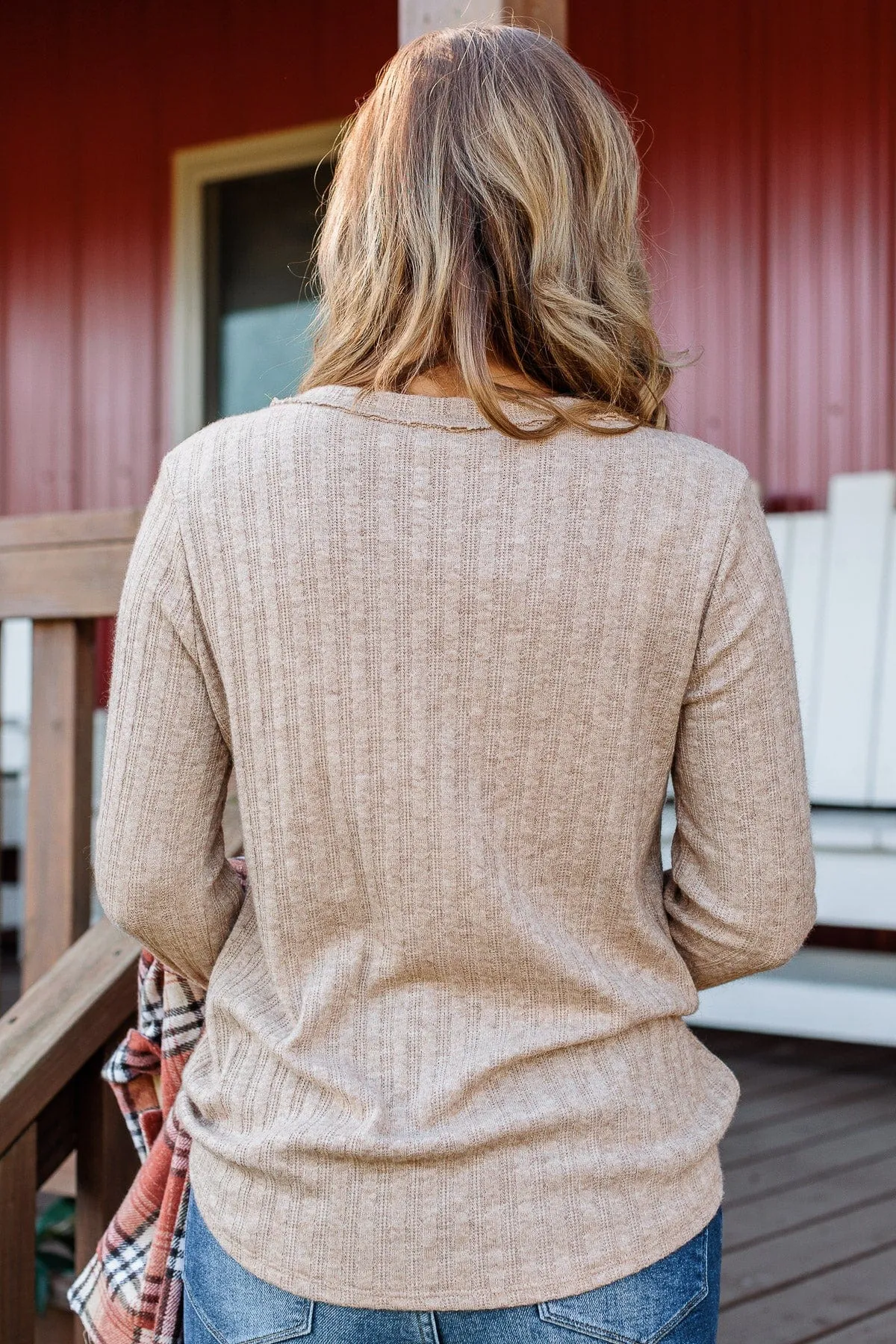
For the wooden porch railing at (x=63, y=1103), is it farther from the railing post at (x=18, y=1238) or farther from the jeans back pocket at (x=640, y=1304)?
the jeans back pocket at (x=640, y=1304)

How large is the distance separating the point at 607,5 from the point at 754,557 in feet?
13.3

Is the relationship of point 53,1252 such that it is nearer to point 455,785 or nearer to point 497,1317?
point 497,1317

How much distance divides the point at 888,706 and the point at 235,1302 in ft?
9.98

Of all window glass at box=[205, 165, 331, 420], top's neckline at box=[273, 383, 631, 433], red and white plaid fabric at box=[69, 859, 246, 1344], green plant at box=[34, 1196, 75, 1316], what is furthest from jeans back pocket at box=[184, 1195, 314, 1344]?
window glass at box=[205, 165, 331, 420]

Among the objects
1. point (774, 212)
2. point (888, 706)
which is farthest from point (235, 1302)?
point (774, 212)

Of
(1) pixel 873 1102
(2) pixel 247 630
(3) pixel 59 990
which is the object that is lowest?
(1) pixel 873 1102

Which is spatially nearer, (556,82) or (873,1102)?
(556,82)

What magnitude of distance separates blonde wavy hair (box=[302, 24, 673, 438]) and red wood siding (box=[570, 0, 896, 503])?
10.6 ft

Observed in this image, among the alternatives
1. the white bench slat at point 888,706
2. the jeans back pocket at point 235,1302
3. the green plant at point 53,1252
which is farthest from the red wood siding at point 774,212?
the jeans back pocket at point 235,1302

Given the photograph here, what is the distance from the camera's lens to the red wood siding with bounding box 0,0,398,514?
188 inches

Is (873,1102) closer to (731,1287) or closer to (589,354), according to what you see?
(731,1287)

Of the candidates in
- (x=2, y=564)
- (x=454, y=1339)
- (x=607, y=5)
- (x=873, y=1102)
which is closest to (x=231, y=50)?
(x=607, y=5)

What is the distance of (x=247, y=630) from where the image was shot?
833 mm

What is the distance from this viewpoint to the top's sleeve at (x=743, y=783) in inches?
32.8
